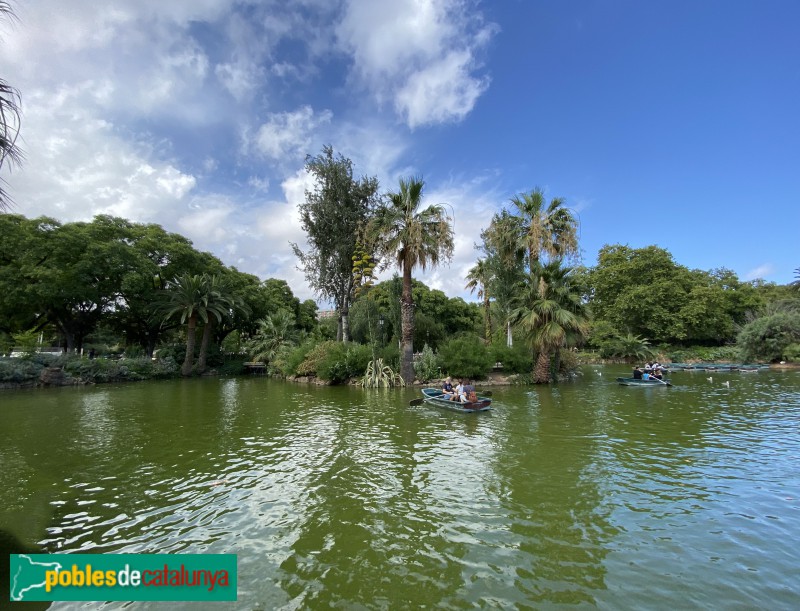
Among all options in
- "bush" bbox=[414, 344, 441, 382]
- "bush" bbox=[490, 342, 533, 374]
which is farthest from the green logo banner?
"bush" bbox=[490, 342, 533, 374]

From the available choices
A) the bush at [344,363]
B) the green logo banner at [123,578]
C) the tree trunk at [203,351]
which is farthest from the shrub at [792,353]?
the tree trunk at [203,351]

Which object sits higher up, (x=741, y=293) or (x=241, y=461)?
(x=741, y=293)

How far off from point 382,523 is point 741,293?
63504 mm

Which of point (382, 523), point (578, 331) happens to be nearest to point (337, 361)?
point (578, 331)

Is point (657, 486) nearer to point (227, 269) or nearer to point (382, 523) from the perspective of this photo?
point (382, 523)

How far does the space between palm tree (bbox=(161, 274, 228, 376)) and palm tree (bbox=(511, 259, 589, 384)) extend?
25875 millimetres

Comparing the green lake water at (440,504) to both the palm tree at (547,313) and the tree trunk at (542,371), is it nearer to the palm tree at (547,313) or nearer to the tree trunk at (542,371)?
the palm tree at (547,313)

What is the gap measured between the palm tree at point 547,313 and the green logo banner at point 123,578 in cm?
2142

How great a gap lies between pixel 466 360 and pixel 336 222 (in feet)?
51.5

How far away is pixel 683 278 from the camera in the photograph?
1977 inches

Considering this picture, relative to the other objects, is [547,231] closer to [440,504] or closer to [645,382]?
[645,382]

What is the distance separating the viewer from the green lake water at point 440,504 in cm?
471

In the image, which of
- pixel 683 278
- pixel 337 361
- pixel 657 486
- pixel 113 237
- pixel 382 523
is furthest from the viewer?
pixel 683 278

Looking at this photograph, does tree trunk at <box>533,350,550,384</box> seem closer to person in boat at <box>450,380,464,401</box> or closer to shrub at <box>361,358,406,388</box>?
shrub at <box>361,358,406,388</box>
